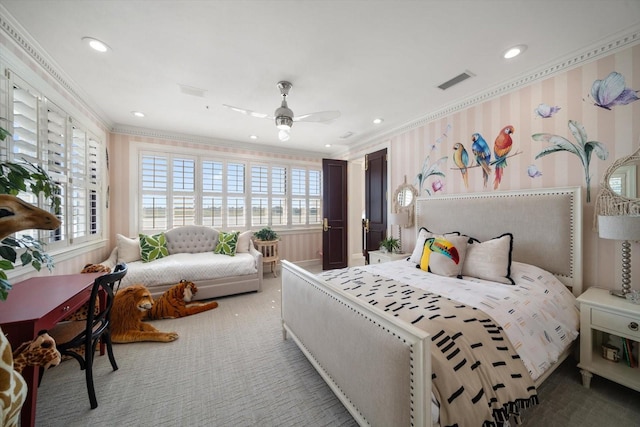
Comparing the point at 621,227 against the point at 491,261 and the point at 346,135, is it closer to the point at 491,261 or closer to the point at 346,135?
the point at 491,261

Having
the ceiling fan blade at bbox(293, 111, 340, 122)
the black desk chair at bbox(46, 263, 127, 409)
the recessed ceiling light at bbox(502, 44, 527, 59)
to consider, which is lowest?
the black desk chair at bbox(46, 263, 127, 409)

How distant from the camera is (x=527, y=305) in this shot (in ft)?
5.48

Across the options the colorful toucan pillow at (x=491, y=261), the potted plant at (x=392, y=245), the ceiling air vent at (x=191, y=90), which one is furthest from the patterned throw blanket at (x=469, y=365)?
the ceiling air vent at (x=191, y=90)

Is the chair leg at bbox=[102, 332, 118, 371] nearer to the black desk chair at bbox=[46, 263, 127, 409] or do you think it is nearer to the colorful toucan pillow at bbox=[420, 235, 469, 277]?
the black desk chair at bbox=[46, 263, 127, 409]

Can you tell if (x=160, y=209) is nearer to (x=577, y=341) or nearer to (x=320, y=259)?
(x=320, y=259)

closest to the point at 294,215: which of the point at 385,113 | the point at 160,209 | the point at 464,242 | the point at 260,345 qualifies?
the point at 160,209

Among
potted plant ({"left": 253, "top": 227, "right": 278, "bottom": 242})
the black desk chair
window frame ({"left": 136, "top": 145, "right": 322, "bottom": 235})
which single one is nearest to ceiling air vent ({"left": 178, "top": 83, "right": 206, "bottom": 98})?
window frame ({"left": 136, "top": 145, "right": 322, "bottom": 235})

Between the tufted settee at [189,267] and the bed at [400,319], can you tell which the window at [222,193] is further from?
the bed at [400,319]

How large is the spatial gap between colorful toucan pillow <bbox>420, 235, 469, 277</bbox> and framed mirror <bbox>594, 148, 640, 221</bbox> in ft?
3.55

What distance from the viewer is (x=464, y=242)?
2.35 meters

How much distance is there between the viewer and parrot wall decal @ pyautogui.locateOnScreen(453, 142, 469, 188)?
3.01 m

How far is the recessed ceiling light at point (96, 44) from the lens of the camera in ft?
6.41

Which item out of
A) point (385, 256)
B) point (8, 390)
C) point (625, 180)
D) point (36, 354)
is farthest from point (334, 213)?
point (8, 390)

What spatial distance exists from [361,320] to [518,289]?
4.69ft
